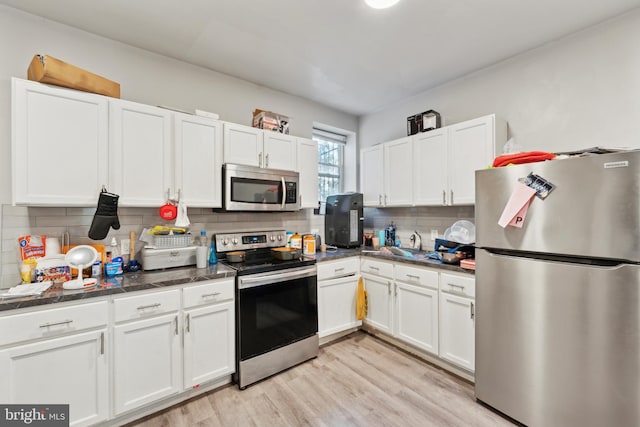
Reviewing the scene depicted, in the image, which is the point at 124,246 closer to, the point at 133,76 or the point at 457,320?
the point at 133,76

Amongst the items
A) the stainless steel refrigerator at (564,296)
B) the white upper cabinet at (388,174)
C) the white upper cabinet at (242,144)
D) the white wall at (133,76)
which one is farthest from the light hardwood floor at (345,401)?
the white wall at (133,76)

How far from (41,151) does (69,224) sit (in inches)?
21.8

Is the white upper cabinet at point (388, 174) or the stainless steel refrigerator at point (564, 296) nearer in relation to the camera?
the stainless steel refrigerator at point (564, 296)

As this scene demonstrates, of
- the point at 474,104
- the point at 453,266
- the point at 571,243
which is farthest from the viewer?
the point at 474,104

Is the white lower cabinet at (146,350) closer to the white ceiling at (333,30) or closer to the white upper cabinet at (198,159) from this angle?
the white upper cabinet at (198,159)

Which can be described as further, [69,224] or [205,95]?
[205,95]

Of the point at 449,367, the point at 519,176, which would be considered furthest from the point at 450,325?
the point at 519,176

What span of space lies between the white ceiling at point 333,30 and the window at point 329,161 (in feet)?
3.51

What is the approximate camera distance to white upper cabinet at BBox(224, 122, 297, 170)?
243 centimetres

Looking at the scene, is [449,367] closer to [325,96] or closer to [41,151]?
[325,96]

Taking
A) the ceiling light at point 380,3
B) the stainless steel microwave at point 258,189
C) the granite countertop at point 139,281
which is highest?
the ceiling light at point 380,3

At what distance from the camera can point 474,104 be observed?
8.92 ft

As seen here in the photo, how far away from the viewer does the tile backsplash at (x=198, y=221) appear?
70.7 inches

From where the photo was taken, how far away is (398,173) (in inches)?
121
